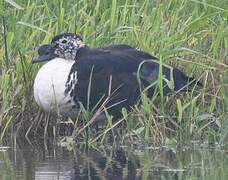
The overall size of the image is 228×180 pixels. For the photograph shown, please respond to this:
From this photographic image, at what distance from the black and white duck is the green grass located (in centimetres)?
10

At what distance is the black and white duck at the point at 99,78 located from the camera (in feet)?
24.3

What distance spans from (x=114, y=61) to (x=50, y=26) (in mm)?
716

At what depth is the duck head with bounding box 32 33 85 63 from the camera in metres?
7.77

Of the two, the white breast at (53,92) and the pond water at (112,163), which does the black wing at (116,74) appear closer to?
the white breast at (53,92)

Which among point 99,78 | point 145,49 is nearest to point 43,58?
point 99,78

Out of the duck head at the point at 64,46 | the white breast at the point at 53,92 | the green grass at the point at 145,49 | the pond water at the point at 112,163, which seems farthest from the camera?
the duck head at the point at 64,46

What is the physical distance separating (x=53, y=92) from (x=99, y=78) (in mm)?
328

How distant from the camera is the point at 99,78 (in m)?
7.48

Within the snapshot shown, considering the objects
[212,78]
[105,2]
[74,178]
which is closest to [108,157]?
[74,178]

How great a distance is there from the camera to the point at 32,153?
692 centimetres

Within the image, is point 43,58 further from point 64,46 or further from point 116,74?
point 116,74

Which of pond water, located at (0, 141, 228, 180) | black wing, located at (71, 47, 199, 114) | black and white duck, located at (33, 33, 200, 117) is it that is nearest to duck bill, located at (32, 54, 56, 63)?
black and white duck, located at (33, 33, 200, 117)

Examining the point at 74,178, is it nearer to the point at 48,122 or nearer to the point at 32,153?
the point at 32,153

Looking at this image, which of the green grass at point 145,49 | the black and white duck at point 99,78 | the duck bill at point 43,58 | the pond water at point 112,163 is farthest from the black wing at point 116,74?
the pond water at point 112,163
